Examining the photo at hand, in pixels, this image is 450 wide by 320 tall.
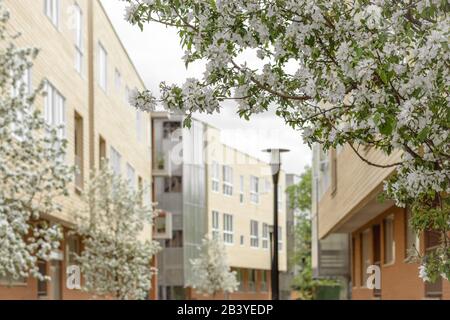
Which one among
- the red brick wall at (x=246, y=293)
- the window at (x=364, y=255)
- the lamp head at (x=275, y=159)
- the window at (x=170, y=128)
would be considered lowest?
the red brick wall at (x=246, y=293)

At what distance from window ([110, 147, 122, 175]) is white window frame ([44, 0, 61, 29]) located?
9.94 m

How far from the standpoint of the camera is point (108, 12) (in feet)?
114

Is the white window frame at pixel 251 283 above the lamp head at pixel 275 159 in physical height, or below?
below

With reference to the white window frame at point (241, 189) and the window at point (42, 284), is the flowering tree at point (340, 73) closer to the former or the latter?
the window at point (42, 284)

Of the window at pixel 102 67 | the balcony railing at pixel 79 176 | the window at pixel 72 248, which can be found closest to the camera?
the balcony railing at pixel 79 176

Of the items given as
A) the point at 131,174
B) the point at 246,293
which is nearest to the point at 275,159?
the point at 131,174

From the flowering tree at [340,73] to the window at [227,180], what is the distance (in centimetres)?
5902

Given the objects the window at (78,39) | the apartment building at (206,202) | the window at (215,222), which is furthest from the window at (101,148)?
the window at (215,222)

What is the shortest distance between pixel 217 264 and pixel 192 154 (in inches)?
328

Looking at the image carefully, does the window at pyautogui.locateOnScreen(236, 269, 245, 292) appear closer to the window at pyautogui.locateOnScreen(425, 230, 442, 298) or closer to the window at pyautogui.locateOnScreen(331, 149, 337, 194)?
the window at pyautogui.locateOnScreen(331, 149, 337, 194)

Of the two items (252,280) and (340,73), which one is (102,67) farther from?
(252,280)

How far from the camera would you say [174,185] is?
62.0 meters

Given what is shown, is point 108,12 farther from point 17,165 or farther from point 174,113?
point 174,113

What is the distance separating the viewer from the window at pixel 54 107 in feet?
83.1
